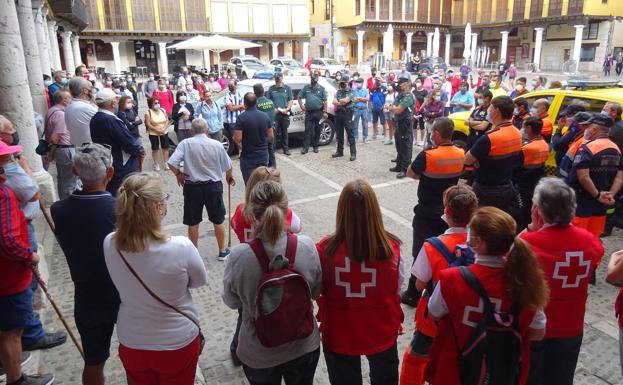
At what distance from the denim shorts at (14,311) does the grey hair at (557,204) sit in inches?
132

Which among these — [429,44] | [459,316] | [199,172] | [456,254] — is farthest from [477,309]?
[429,44]

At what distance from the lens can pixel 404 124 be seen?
30.5 feet

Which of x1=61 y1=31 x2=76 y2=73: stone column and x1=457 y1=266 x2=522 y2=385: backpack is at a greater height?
x1=61 y1=31 x2=76 y2=73: stone column

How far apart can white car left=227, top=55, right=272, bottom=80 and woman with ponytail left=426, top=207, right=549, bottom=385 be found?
2850 cm

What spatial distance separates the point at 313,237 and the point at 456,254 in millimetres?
3819

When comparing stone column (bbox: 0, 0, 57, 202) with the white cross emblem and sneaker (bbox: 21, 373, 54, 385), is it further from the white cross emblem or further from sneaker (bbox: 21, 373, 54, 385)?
the white cross emblem

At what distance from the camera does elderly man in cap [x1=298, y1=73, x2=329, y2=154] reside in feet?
35.1

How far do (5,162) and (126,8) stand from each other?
41.1 metres

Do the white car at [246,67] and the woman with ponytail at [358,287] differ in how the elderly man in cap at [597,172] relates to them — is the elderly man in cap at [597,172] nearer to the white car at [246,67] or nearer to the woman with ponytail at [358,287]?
the woman with ponytail at [358,287]

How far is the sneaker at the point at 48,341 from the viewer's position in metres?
3.84

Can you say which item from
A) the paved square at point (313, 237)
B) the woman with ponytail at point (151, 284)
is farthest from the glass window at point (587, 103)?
the woman with ponytail at point (151, 284)

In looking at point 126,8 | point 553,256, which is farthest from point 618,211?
point 126,8

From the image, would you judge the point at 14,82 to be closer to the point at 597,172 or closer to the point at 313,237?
the point at 313,237

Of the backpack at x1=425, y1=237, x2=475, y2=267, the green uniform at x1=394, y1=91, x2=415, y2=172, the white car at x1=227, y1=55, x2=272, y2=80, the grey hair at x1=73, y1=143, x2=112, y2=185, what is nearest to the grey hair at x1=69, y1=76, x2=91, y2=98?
the grey hair at x1=73, y1=143, x2=112, y2=185
